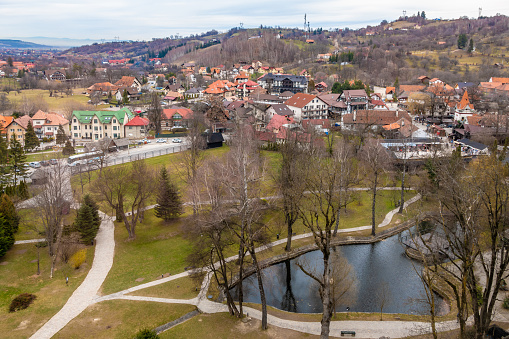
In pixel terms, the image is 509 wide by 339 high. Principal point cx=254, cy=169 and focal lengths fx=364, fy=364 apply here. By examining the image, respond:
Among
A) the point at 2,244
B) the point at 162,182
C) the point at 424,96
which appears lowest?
the point at 2,244

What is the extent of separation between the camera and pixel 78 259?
26.6 meters

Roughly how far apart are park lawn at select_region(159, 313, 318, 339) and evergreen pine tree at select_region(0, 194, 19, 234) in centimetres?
1829

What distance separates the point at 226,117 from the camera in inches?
2571

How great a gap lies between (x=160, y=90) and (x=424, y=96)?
7532cm

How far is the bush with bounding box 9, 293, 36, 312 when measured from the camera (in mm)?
21547

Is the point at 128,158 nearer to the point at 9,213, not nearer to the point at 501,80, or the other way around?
the point at 9,213

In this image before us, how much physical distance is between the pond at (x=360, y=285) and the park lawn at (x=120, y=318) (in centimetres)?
523

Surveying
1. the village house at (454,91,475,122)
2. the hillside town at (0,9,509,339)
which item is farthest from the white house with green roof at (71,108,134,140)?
the village house at (454,91,475,122)

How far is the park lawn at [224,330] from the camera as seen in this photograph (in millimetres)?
19422

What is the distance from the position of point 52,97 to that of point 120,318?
3711 inches

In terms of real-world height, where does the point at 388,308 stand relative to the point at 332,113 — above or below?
below

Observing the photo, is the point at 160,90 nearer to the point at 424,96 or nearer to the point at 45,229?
the point at 424,96

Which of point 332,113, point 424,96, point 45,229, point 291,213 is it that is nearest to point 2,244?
point 45,229

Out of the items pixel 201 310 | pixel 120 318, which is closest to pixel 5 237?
pixel 120 318
